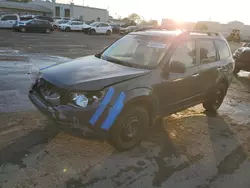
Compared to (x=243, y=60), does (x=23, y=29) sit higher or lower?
lower

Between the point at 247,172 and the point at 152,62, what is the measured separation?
7.04 ft

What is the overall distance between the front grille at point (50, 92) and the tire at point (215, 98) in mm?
3265

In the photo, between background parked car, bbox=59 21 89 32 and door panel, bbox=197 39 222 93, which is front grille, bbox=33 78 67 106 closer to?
door panel, bbox=197 39 222 93

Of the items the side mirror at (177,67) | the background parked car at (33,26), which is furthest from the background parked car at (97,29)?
the side mirror at (177,67)

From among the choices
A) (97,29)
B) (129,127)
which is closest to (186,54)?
(129,127)

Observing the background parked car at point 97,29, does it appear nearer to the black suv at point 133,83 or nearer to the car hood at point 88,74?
the black suv at point 133,83

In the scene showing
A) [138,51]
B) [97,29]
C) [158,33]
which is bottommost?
[97,29]

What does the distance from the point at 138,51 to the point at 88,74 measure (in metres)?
1.32

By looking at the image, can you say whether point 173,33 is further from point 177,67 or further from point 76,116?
point 76,116

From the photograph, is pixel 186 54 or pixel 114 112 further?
pixel 186 54

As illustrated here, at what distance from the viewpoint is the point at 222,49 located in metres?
5.64

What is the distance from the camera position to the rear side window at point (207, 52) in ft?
16.2

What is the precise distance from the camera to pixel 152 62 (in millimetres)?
4160

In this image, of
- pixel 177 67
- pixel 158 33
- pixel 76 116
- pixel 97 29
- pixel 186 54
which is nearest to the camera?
pixel 76 116
